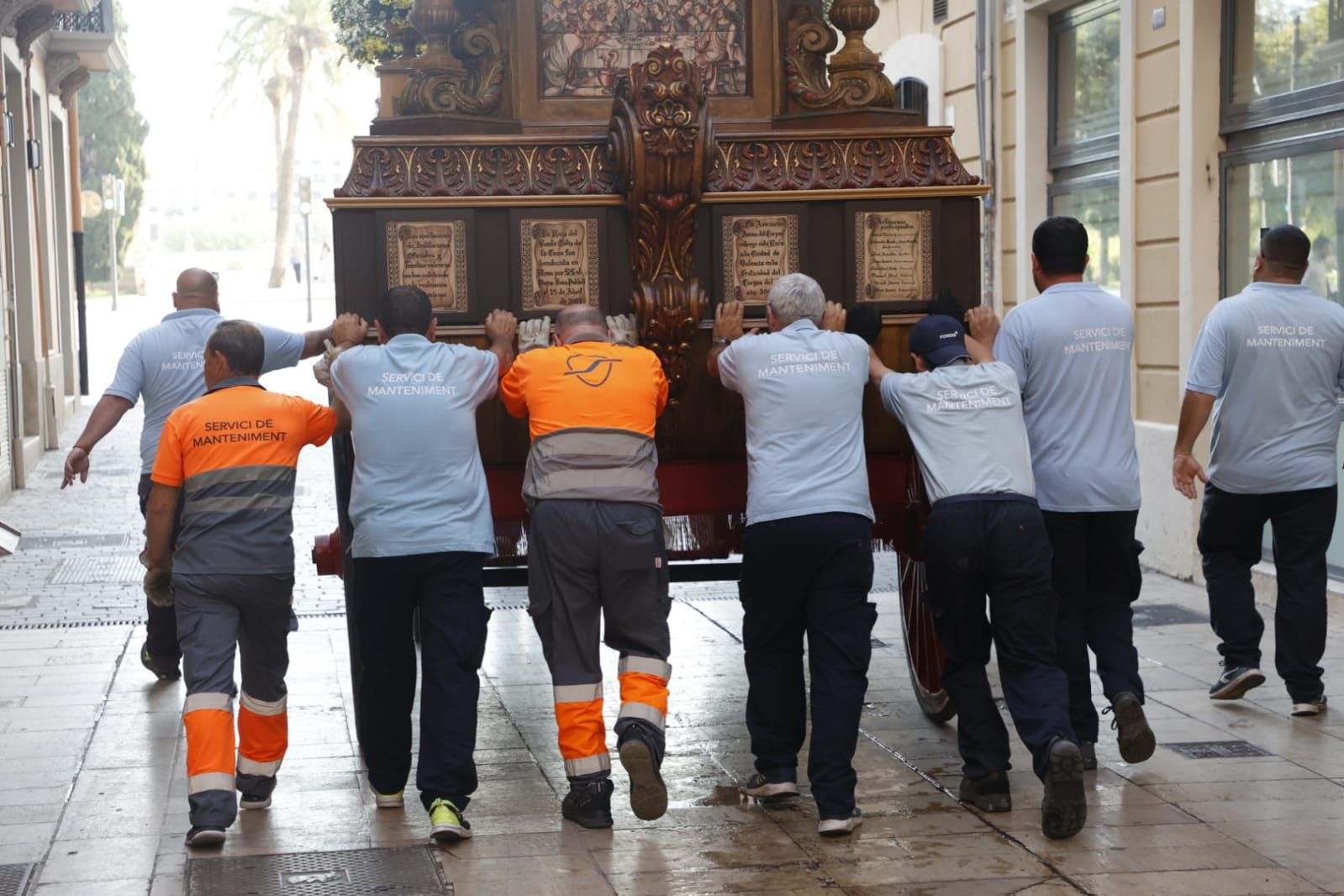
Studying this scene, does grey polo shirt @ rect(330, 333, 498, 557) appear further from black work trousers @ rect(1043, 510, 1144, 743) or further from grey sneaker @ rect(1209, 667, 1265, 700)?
grey sneaker @ rect(1209, 667, 1265, 700)

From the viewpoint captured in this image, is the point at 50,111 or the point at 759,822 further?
the point at 50,111

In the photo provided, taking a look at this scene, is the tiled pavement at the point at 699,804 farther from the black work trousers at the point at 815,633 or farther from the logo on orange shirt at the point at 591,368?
the logo on orange shirt at the point at 591,368

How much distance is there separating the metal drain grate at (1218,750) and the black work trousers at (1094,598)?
1.76ft

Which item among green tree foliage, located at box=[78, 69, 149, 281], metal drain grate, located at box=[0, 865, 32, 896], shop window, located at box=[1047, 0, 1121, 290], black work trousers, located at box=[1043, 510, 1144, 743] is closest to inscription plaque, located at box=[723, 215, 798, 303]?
black work trousers, located at box=[1043, 510, 1144, 743]

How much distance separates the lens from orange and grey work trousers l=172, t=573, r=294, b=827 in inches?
227

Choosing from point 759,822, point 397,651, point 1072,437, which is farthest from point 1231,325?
point 397,651

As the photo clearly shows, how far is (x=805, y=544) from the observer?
5.84 m

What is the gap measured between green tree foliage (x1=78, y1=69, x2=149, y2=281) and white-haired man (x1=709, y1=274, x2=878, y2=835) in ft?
144

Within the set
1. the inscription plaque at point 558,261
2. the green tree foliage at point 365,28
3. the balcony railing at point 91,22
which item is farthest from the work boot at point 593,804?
the balcony railing at point 91,22

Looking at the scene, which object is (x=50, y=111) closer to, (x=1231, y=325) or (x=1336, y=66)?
(x=1336, y=66)

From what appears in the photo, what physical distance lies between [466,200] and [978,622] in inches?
87.6

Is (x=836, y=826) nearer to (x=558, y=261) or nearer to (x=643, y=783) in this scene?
(x=643, y=783)

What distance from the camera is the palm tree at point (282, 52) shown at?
54656 mm

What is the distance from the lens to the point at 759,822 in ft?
19.5
